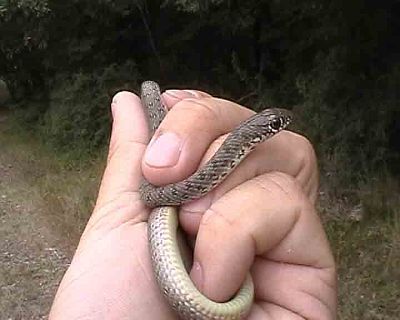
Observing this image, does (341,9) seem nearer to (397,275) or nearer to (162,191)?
(397,275)

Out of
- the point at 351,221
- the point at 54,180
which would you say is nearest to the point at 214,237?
the point at 351,221

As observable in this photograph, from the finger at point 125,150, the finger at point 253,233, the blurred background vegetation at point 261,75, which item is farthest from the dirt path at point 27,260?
the finger at point 253,233

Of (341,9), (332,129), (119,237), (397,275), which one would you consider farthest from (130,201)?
(341,9)

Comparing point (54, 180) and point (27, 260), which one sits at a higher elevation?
point (27, 260)

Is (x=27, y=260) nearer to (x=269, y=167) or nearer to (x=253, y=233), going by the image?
(x=269, y=167)

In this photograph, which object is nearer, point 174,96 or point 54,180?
point 174,96

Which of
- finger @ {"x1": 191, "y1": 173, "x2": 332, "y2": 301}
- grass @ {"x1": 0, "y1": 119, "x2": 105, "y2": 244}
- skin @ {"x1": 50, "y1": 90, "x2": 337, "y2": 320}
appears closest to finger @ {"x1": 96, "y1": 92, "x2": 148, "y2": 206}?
skin @ {"x1": 50, "y1": 90, "x2": 337, "y2": 320}

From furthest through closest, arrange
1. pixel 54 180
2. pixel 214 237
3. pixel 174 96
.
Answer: pixel 54 180, pixel 174 96, pixel 214 237
